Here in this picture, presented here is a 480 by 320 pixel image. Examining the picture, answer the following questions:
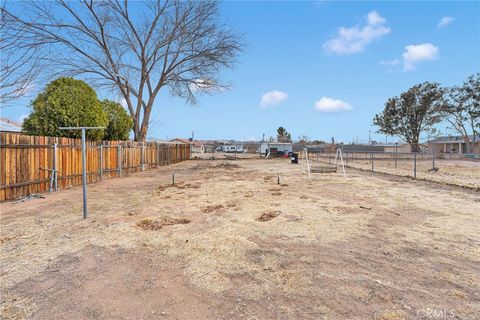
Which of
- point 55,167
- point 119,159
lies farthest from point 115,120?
point 55,167

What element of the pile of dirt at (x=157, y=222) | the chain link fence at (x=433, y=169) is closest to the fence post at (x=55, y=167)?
the pile of dirt at (x=157, y=222)

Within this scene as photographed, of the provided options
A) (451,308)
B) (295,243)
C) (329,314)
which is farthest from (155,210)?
(451,308)

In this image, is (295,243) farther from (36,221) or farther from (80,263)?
(36,221)

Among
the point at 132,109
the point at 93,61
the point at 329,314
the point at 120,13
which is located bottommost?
the point at 329,314

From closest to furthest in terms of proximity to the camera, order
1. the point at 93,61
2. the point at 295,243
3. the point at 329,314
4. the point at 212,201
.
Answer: the point at 329,314 < the point at 295,243 < the point at 212,201 < the point at 93,61

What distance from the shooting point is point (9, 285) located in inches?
124

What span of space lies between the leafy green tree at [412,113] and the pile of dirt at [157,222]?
143 feet

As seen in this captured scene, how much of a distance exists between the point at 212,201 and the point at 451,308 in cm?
Result: 581

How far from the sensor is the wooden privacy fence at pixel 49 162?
782 centimetres

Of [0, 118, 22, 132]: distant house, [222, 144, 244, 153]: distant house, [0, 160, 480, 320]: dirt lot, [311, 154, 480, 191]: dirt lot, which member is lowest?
[0, 160, 480, 320]: dirt lot

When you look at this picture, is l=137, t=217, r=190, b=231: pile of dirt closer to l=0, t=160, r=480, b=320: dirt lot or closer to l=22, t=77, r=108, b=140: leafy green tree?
l=0, t=160, r=480, b=320: dirt lot

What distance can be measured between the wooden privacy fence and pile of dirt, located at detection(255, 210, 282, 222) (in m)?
6.56

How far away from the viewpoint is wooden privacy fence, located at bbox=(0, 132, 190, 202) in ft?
25.7

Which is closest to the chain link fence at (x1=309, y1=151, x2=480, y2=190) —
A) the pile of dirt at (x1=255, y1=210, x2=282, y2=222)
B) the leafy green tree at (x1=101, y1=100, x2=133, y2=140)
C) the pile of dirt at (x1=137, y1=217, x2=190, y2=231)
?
the pile of dirt at (x1=255, y1=210, x2=282, y2=222)
